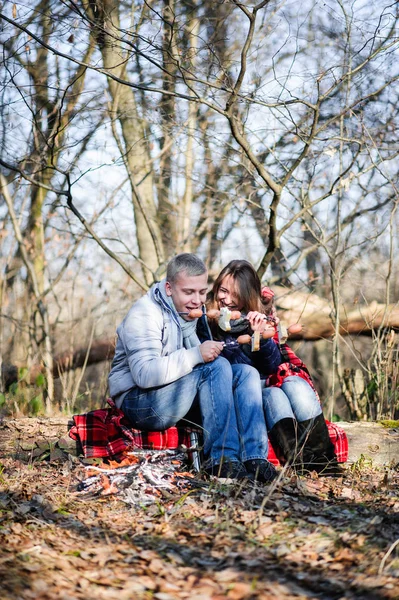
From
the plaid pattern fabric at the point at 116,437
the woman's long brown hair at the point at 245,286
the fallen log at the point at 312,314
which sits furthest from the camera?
the fallen log at the point at 312,314

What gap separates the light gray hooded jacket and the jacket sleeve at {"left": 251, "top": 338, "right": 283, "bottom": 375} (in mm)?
450

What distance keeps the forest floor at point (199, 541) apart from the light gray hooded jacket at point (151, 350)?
580mm

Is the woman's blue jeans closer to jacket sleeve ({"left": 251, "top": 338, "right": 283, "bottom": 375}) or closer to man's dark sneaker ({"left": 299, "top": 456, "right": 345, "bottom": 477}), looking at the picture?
jacket sleeve ({"left": 251, "top": 338, "right": 283, "bottom": 375})

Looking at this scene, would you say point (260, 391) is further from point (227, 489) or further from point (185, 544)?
point (185, 544)

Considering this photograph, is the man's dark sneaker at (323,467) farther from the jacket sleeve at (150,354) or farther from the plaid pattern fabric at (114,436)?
the jacket sleeve at (150,354)

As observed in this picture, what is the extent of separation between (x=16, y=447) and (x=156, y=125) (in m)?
3.28

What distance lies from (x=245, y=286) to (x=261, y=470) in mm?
1197

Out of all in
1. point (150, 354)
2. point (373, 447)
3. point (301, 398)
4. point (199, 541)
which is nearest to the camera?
point (199, 541)

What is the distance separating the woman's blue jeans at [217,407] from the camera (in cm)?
360

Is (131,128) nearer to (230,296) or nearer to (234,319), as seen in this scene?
(230,296)

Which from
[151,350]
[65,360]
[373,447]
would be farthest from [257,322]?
[65,360]

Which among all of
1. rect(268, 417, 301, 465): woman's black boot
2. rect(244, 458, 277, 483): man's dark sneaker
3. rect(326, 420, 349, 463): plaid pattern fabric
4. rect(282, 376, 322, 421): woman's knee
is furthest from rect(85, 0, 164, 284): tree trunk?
rect(326, 420, 349, 463): plaid pattern fabric

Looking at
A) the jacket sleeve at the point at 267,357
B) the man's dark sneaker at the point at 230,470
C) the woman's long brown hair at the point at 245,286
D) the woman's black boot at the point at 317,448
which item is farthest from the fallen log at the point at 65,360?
the man's dark sneaker at the point at 230,470

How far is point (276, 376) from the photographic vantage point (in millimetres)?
4066
